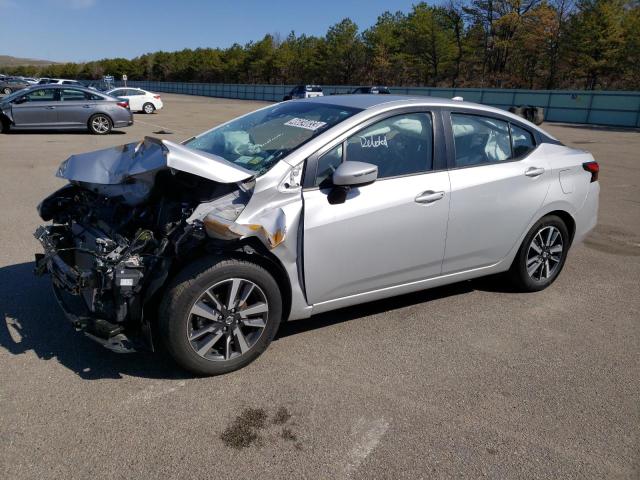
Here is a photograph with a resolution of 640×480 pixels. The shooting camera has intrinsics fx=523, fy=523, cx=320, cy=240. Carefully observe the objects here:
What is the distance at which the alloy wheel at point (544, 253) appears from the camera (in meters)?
4.53

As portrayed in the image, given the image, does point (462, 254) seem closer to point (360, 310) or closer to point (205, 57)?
point (360, 310)

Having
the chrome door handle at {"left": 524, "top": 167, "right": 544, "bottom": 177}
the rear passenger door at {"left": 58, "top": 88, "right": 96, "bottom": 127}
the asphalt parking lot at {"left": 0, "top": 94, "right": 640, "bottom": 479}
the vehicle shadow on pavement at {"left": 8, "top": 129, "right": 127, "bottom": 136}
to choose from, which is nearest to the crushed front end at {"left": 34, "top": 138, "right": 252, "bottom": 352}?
the asphalt parking lot at {"left": 0, "top": 94, "right": 640, "bottom": 479}

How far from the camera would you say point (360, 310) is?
420 centimetres

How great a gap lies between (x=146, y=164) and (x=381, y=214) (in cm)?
152

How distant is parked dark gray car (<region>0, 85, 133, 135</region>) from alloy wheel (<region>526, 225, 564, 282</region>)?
611 inches

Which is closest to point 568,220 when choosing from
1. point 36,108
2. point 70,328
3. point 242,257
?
point 242,257

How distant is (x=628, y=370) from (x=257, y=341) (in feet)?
7.99

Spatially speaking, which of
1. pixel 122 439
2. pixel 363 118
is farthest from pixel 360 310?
pixel 122 439

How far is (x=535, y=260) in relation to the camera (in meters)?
4.57

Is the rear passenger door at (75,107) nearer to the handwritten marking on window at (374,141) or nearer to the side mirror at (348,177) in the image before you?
the handwritten marking on window at (374,141)

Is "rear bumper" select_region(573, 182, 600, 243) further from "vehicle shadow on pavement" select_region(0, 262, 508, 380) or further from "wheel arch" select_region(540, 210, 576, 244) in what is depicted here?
"vehicle shadow on pavement" select_region(0, 262, 508, 380)

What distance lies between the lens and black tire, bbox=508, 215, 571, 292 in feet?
14.6

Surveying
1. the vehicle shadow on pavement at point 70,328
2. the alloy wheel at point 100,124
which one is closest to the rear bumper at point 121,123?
the alloy wheel at point 100,124

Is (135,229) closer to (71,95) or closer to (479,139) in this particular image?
(479,139)
